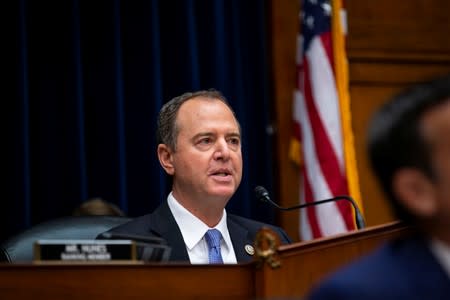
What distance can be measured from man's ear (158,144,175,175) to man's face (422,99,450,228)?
7.85 ft

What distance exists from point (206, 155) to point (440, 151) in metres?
2.25

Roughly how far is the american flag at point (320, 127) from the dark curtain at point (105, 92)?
1.27 ft

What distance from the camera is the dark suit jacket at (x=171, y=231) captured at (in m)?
3.40

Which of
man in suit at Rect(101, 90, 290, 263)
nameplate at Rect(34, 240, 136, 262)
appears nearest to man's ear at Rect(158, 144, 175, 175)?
man in suit at Rect(101, 90, 290, 263)

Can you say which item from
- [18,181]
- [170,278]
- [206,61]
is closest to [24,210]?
[18,181]

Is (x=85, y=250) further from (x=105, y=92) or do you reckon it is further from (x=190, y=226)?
(x=105, y=92)

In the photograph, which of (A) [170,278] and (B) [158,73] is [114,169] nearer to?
(B) [158,73]

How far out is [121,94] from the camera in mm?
5422

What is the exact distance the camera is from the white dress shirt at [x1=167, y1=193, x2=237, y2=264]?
11.3 feet

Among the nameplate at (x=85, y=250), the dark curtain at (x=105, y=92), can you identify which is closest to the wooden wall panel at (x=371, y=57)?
the dark curtain at (x=105, y=92)

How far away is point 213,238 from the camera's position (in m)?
3.49

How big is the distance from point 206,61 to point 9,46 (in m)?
1.16

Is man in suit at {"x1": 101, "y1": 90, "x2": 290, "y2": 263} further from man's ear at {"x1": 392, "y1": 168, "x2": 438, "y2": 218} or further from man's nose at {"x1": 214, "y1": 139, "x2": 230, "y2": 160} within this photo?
man's ear at {"x1": 392, "y1": 168, "x2": 438, "y2": 218}

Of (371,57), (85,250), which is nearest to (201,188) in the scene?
(85,250)
